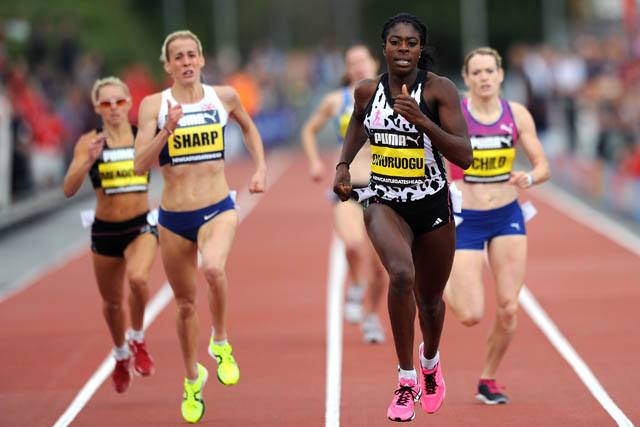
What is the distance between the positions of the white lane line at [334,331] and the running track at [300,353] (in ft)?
0.22

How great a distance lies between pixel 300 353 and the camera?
12773mm

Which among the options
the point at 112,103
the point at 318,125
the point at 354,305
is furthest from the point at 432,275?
the point at 354,305

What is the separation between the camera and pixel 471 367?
11789 millimetres

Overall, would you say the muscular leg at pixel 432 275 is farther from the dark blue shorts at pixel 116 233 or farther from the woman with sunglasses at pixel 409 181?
the dark blue shorts at pixel 116 233

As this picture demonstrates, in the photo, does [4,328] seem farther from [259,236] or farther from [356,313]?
[259,236]

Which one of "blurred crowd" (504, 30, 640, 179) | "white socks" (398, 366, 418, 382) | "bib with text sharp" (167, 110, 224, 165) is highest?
"bib with text sharp" (167, 110, 224, 165)

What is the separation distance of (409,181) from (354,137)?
0.47 meters

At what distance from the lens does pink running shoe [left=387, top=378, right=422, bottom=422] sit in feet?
27.9

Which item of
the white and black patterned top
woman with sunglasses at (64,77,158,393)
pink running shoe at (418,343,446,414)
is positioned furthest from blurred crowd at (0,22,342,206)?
pink running shoe at (418,343,446,414)

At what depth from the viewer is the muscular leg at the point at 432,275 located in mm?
8766

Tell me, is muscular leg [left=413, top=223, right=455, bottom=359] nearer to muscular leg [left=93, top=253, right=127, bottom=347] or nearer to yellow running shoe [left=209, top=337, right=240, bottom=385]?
yellow running shoe [left=209, top=337, right=240, bottom=385]

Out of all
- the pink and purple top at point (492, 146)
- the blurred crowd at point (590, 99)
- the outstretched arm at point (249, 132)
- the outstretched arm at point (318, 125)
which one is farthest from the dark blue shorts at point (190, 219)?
the blurred crowd at point (590, 99)

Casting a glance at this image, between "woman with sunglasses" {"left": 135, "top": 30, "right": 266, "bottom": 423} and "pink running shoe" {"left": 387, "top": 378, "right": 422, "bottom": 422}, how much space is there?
1.56 m

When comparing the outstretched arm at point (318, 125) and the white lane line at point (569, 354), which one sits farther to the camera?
the outstretched arm at point (318, 125)
